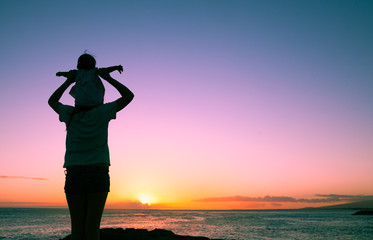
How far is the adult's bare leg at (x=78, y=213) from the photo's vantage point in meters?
2.17

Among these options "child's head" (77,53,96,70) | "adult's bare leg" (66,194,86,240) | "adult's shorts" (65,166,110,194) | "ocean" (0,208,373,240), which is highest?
"child's head" (77,53,96,70)

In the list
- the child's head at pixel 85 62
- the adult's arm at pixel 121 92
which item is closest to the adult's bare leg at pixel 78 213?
the adult's arm at pixel 121 92

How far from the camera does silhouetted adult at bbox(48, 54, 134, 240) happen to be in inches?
84.3

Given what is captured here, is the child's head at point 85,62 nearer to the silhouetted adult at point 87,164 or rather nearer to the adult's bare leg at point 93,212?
the silhouetted adult at point 87,164

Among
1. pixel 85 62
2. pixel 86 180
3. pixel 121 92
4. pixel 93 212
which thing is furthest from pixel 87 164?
pixel 85 62

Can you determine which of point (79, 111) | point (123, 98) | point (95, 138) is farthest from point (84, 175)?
point (123, 98)

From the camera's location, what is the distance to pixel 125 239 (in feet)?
46.5

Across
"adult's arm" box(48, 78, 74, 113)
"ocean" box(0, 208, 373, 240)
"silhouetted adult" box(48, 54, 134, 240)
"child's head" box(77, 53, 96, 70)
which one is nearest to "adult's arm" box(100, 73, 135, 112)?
"silhouetted adult" box(48, 54, 134, 240)

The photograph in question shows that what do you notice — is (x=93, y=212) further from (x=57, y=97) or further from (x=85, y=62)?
(x=85, y=62)

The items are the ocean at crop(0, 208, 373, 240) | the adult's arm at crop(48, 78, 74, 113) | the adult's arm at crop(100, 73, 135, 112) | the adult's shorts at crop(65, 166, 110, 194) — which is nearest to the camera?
the adult's shorts at crop(65, 166, 110, 194)

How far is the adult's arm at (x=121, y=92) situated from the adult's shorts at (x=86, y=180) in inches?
20.4

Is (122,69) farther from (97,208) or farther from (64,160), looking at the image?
(97,208)

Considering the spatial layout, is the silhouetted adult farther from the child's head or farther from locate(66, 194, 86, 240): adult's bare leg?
the child's head

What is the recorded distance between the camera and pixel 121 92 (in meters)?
2.44
